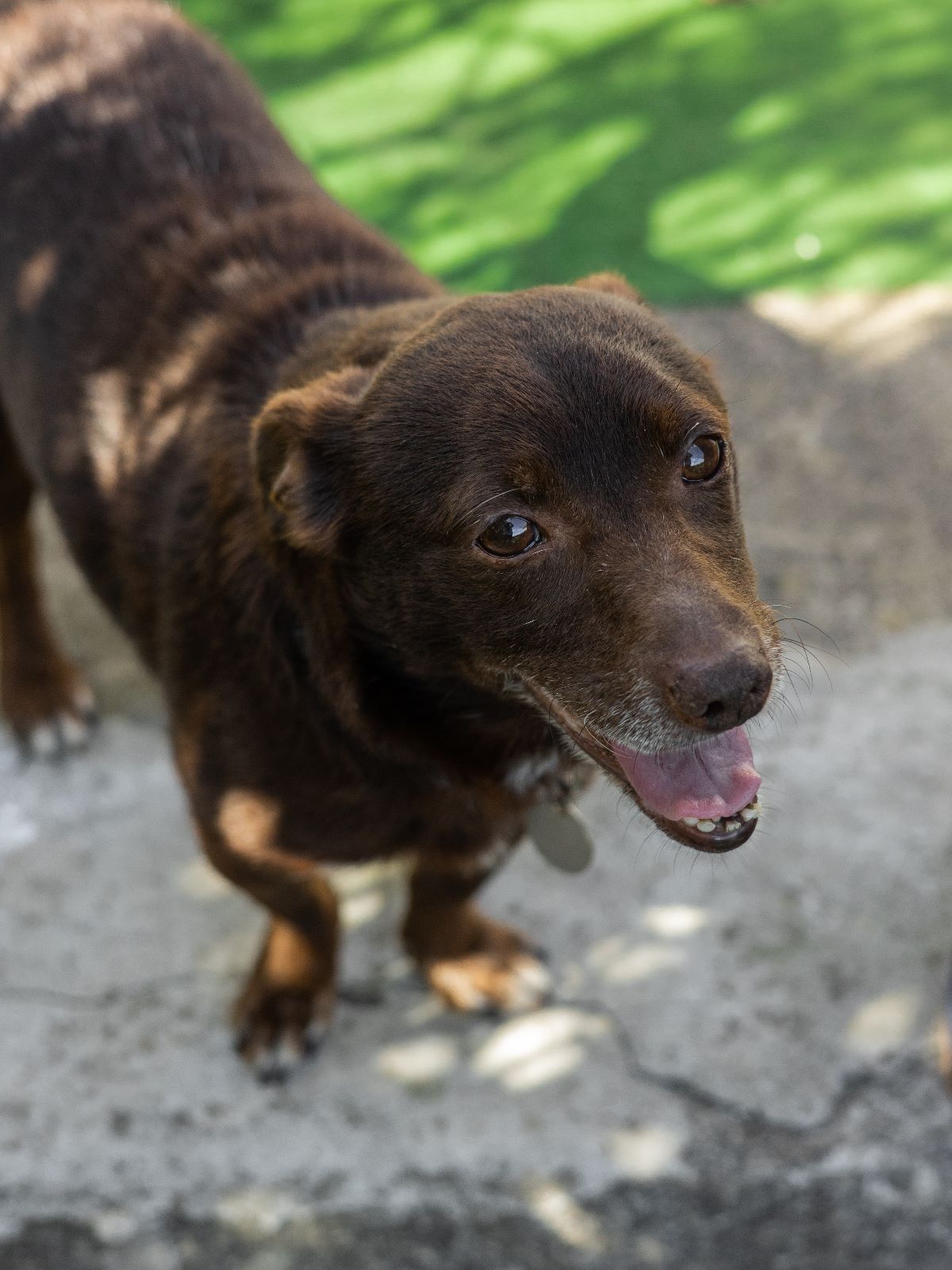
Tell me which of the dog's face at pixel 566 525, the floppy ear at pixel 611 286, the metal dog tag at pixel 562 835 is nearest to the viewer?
the dog's face at pixel 566 525

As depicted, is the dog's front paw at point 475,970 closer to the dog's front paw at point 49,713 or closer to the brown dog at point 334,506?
the brown dog at point 334,506

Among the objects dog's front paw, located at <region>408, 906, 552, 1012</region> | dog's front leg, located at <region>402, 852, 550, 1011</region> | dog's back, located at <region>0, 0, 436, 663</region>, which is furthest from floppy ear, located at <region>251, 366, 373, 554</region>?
dog's front paw, located at <region>408, 906, 552, 1012</region>

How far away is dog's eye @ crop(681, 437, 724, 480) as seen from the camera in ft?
7.09

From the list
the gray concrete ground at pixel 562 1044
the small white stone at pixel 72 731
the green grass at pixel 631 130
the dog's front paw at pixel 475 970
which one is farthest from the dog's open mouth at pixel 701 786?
the green grass at pixel 631 130

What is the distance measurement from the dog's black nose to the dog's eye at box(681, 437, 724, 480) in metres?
0.36

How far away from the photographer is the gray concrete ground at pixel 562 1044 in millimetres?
2842

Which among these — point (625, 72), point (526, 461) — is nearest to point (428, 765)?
point (526, 461)

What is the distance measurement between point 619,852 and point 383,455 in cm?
165

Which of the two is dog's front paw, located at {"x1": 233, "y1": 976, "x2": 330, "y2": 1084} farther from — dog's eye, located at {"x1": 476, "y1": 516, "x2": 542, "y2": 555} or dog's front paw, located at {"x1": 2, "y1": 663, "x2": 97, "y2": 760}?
dog's eye, located at {"x1": 476, "y1": 516, "x2": 542, "y2": 555}

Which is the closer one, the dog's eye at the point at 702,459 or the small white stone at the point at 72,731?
the dog's eye at the point at 702,459

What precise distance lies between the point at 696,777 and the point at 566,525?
1.56 feet

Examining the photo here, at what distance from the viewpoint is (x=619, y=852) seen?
11.5 feet

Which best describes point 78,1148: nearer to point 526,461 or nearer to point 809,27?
point 526,461

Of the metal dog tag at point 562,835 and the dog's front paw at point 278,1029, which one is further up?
the metal dog tag at point 562,835
